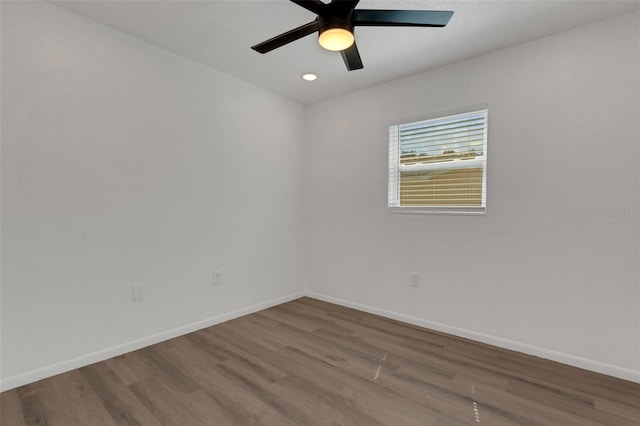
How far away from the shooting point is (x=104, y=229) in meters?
2.40

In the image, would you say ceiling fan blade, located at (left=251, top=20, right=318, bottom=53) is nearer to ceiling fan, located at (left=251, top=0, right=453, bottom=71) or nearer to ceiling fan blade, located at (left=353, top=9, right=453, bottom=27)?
ceiling fan, located at (left=251, top=0, right=453, bottom=71)

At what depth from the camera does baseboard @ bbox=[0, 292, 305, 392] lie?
79.9 inches

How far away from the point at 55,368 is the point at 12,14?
91.9 inches

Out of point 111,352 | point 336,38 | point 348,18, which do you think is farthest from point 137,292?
point 348,18

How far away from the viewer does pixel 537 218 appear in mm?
2484

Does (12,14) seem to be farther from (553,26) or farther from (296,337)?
(553,26)

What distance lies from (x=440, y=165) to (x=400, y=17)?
1702mm

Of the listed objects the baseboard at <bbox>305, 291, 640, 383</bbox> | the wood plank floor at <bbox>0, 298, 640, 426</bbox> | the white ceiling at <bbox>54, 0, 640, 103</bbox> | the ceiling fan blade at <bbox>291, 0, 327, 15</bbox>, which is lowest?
the wood plank floor at <bbox>0, 298, 640, 426</bbox>

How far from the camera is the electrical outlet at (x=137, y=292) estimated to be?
256 cm

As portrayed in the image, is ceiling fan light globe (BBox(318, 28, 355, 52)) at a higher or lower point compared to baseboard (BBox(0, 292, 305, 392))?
higher

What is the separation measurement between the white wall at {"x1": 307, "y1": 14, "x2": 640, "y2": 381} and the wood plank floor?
0.28 meters

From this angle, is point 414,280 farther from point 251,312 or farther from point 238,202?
point 238,202

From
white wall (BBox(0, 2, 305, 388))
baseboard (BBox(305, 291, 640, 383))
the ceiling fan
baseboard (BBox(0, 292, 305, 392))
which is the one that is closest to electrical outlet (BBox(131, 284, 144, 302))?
white wall (BBox(0, 2, 305, 388))

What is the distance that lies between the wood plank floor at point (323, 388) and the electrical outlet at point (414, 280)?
531mm
